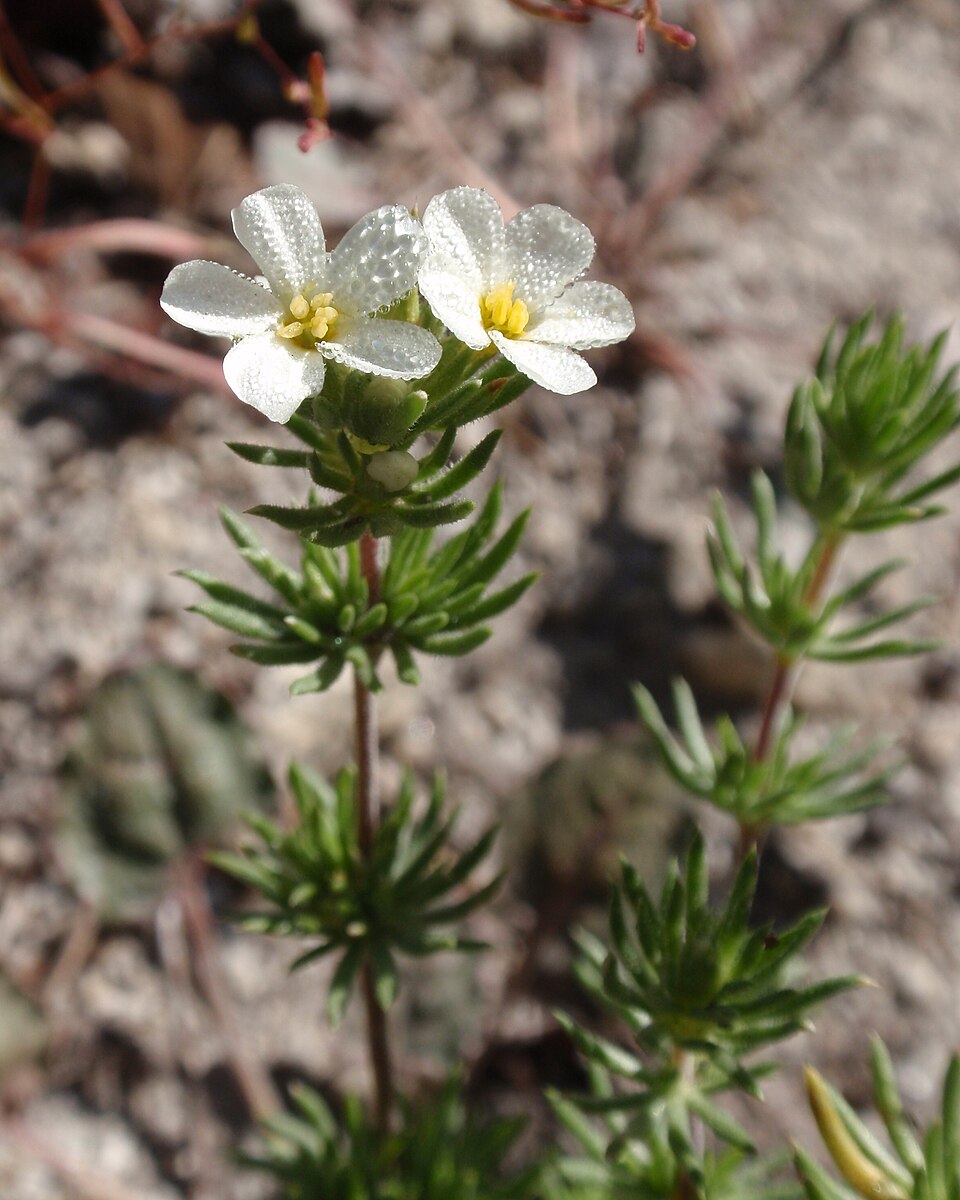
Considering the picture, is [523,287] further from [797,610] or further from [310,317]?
[797,610]

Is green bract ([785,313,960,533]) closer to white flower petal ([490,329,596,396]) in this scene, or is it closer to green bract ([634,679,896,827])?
green bract ([634,679,896,827])

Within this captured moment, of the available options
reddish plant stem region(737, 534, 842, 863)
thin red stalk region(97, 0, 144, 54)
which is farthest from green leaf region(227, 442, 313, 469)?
thin red stalk region(97, 0, 144, 54)

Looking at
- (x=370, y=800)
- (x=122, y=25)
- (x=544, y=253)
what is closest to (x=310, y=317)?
(x=544, y=253)

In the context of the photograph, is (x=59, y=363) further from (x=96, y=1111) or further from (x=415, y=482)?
(x=415, y=482)

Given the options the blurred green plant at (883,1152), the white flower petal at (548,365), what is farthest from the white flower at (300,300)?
the blurred green plant at (883,1152)

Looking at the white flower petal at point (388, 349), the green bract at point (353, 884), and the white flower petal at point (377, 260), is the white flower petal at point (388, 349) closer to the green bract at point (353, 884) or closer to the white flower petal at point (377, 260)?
the white flower petal at point (377, 260)

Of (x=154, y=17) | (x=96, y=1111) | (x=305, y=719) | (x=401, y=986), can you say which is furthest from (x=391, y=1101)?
(x=154, y=17)
